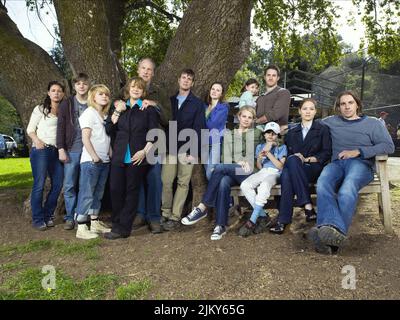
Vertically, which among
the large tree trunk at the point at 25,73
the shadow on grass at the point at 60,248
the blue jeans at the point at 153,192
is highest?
the large tree trunk at the point at 25,73

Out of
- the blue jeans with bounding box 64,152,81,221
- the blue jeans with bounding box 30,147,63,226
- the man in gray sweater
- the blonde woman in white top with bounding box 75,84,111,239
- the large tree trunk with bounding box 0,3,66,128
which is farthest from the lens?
the large tree trunk with bounding box 0,3,66,128

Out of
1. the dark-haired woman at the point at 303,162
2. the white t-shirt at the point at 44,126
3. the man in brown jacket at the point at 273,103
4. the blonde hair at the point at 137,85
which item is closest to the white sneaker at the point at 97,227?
the white t-shirt at the point at 44,126

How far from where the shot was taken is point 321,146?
16.7 feet

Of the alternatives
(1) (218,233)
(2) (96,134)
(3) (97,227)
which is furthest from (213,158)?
(3) (97,227)

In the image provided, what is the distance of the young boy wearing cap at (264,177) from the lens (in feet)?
16.1

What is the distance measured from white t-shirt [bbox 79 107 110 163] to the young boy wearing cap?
5.77 feet

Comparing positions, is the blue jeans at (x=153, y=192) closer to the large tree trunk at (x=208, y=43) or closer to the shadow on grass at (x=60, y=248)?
the shadow on grass at (x=60, y=248)

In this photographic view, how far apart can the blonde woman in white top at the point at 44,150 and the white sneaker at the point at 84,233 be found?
2.22ft

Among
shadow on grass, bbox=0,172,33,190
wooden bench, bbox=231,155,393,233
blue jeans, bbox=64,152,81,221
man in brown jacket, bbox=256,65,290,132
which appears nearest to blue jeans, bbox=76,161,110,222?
blue jeans, bbox=64,152,81,221

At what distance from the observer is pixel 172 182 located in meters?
5.45

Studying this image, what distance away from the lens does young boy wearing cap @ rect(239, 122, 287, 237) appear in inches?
194

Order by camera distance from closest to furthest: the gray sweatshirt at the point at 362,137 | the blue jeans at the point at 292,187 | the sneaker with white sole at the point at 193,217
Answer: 1. the blue jeans at the point at 292,187
2. the gray sweatshirt at the point at 362,137
3. the sneaker with white sole at the point at 193,217

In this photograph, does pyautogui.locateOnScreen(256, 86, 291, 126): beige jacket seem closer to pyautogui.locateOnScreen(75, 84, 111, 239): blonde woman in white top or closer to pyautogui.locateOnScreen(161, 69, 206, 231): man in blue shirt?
pyautogui.locateOnScreen(161, 69, 206, 231): man in blue shirt
